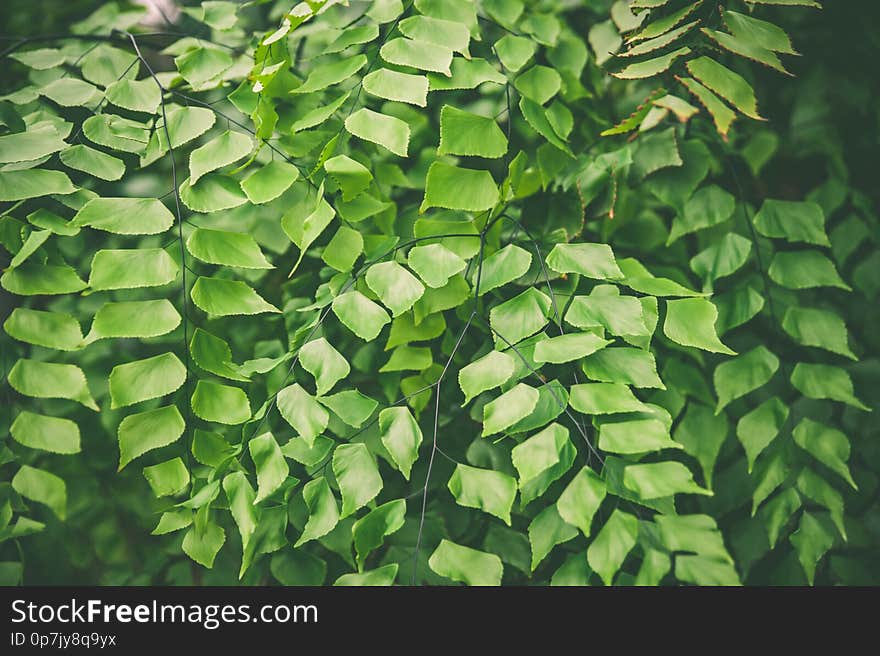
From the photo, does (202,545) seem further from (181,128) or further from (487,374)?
(181,128)

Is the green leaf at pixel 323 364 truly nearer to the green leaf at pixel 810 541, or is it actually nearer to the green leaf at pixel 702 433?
the green leaf at pixel 702 433

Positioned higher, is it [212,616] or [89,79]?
[89,79]

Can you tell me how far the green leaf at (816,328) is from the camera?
790 mm

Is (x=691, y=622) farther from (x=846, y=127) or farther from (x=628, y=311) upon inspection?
(x=846, y=127)

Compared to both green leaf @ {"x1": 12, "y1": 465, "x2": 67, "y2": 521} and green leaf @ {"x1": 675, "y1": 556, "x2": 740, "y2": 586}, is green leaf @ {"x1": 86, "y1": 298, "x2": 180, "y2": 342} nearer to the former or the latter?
green leaf @ {"x1": 12, "y1": 465, "x2": 67, "y2": 521}

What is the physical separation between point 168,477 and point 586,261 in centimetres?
48

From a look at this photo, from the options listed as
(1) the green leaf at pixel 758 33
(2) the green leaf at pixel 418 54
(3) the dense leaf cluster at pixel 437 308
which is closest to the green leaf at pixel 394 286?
(3) the dense leaf cluster at pixel 437 308

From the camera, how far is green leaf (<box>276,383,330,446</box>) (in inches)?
24.2

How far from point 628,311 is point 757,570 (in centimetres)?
50

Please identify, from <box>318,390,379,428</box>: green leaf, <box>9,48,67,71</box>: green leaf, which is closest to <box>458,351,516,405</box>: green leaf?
<box>318,390,379,428</box>: green leaf

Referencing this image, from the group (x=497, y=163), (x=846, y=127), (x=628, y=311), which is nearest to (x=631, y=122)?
(x=628, y=311)

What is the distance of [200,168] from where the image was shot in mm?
668

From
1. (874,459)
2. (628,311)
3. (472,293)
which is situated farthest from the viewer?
(874,459)

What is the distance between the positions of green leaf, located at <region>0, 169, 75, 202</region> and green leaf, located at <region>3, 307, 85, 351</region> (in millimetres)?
120
